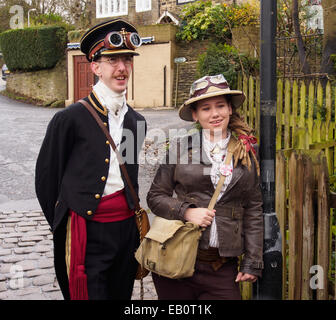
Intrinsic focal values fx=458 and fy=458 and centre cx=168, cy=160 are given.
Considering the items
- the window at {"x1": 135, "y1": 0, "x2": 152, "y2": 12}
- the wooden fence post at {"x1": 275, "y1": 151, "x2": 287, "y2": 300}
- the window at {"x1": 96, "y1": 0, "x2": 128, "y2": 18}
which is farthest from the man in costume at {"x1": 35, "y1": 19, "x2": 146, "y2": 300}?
the window at {"x1": 96, "y1": 0, "x2": 128, "y2": 18}

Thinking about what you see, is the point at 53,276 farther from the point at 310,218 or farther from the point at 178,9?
the point at 178,9

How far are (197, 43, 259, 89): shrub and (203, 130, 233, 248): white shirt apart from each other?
7731mm

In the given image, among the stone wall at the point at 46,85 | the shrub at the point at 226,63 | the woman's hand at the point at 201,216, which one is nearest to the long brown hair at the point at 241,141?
the woman's hand at the point at 201,216

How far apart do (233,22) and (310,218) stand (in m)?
16.9

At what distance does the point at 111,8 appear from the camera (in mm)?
27312

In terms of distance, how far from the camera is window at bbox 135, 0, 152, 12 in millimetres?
25859

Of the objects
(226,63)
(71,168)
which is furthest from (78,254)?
(226,63)

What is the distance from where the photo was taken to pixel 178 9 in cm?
2433

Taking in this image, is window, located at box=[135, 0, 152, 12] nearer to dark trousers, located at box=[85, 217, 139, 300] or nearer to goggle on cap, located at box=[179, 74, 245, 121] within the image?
goggle on cap, located at box=[179, 74, 245, 121]

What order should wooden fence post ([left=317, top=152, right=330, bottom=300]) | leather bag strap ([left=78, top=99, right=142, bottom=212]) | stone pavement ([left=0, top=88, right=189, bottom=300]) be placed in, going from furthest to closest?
stone pavement ([left=0, top=88, right=189, bottom=300]) → wooden fence post ([left=317, top=152, right=330, bottom=300]) → leather bag strap ([left=78, top=99, right=142, bottom=212])

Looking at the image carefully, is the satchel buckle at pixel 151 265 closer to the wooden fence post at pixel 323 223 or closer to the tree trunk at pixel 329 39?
the wooden fence post at pixel 323 223

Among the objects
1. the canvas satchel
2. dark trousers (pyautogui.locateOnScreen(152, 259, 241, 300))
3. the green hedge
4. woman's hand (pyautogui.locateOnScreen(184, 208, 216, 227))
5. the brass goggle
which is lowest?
dark trousers (pyautogui.locateOnScreen(152, 259, 241, 300))

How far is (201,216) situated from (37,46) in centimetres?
2269

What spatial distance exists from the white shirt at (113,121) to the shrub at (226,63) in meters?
Answer: 7.62
